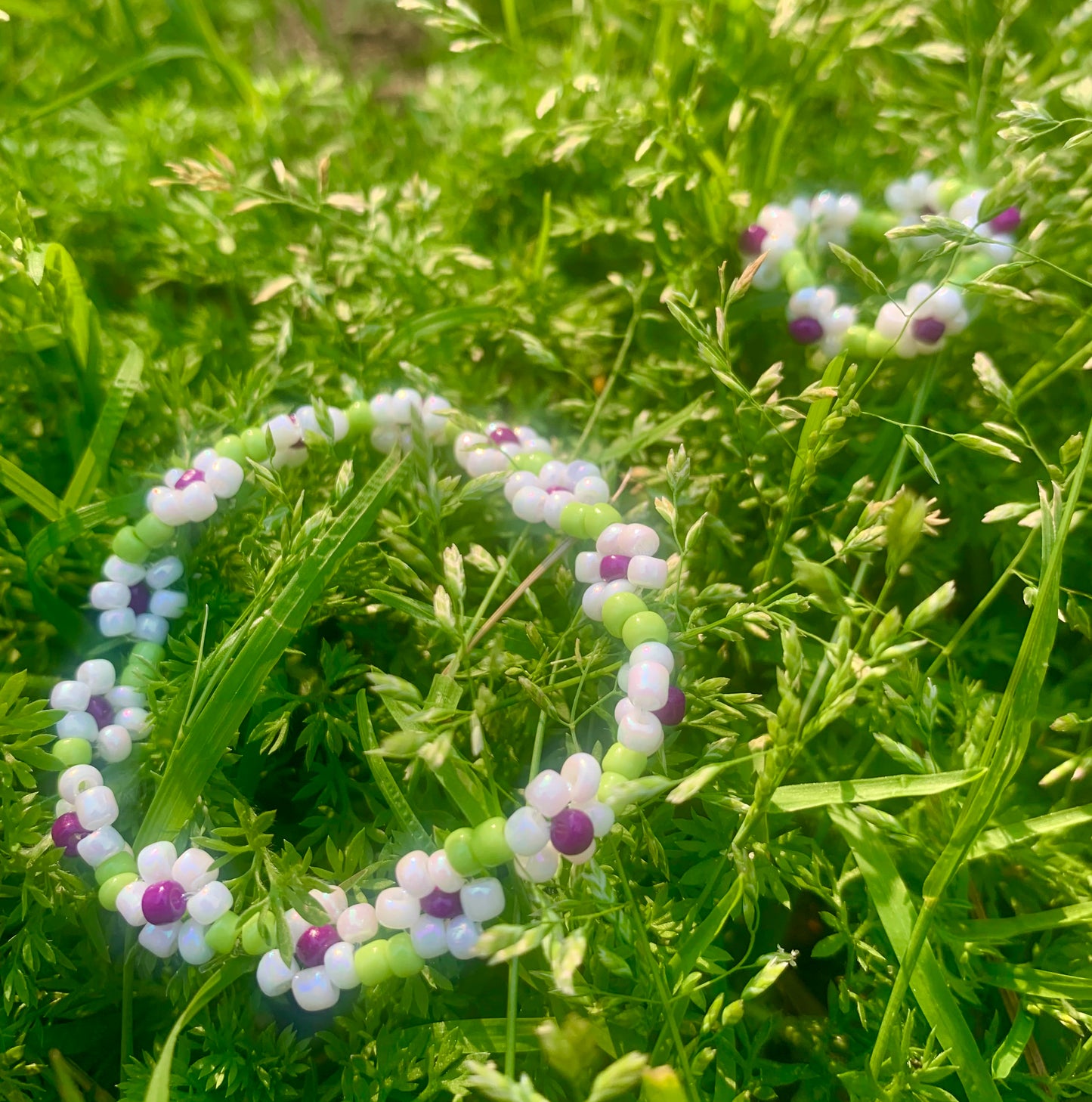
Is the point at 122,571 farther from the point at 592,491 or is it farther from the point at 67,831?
the point at 592,491

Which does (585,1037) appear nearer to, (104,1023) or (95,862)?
(95,862)

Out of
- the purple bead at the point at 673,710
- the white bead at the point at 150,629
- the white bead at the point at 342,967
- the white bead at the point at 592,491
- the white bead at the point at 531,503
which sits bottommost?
the white bead at the point at 342,967

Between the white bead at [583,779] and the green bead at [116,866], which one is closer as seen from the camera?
the white bead at [583,779]

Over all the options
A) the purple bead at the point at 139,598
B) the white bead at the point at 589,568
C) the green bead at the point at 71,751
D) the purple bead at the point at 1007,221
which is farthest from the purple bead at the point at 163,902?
the purple bead at the point at 1007,221

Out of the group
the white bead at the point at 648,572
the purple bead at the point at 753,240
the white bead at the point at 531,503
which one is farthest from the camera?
the purple bead at the point at 753,240

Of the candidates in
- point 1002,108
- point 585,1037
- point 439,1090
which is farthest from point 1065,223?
point 439,1090

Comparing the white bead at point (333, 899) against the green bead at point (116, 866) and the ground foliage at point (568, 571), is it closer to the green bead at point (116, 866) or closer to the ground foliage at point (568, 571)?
the ground foliage at point (568, 571)

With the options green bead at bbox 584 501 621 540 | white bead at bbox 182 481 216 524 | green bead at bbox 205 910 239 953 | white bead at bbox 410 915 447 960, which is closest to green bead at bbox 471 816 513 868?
white bead at bbox 410 915 447 960
